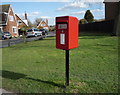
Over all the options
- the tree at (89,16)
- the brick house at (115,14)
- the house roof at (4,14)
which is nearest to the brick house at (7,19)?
the house roof at (4,14)

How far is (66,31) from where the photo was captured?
326 centimetres

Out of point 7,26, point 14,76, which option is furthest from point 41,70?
point 7,26

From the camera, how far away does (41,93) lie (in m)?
3.26

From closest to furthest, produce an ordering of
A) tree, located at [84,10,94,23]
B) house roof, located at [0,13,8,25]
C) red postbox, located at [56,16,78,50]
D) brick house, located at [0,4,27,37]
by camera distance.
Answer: red postbox, located at [56,16,78,50], house roof, located at [0,13,8,25], brick house, located at [0,4,27,37], tree, located at [84,10,94,23]

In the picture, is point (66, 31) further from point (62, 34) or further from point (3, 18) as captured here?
point (3, 18)

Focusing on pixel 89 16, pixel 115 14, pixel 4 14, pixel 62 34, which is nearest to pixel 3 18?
pixel 4 14

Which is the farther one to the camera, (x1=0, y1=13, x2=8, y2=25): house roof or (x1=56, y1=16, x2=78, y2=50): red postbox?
(x1=0, y1=13, x2=8, y2=25): house roof

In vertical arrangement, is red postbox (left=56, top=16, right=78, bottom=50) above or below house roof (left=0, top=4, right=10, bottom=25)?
below

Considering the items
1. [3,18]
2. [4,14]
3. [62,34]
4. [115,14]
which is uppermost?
[4,14]

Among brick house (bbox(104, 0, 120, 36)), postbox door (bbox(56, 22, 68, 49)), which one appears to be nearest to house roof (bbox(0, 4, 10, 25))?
brick house (bbox(104, 0, 120, 36))

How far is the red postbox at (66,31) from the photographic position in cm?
323

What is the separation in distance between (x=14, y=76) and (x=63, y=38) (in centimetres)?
217

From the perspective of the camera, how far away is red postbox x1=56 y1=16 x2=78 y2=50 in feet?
10.6

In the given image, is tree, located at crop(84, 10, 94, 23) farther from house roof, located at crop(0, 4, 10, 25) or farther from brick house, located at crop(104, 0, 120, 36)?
house roof, located at crop(0, 4, 10, 25)
